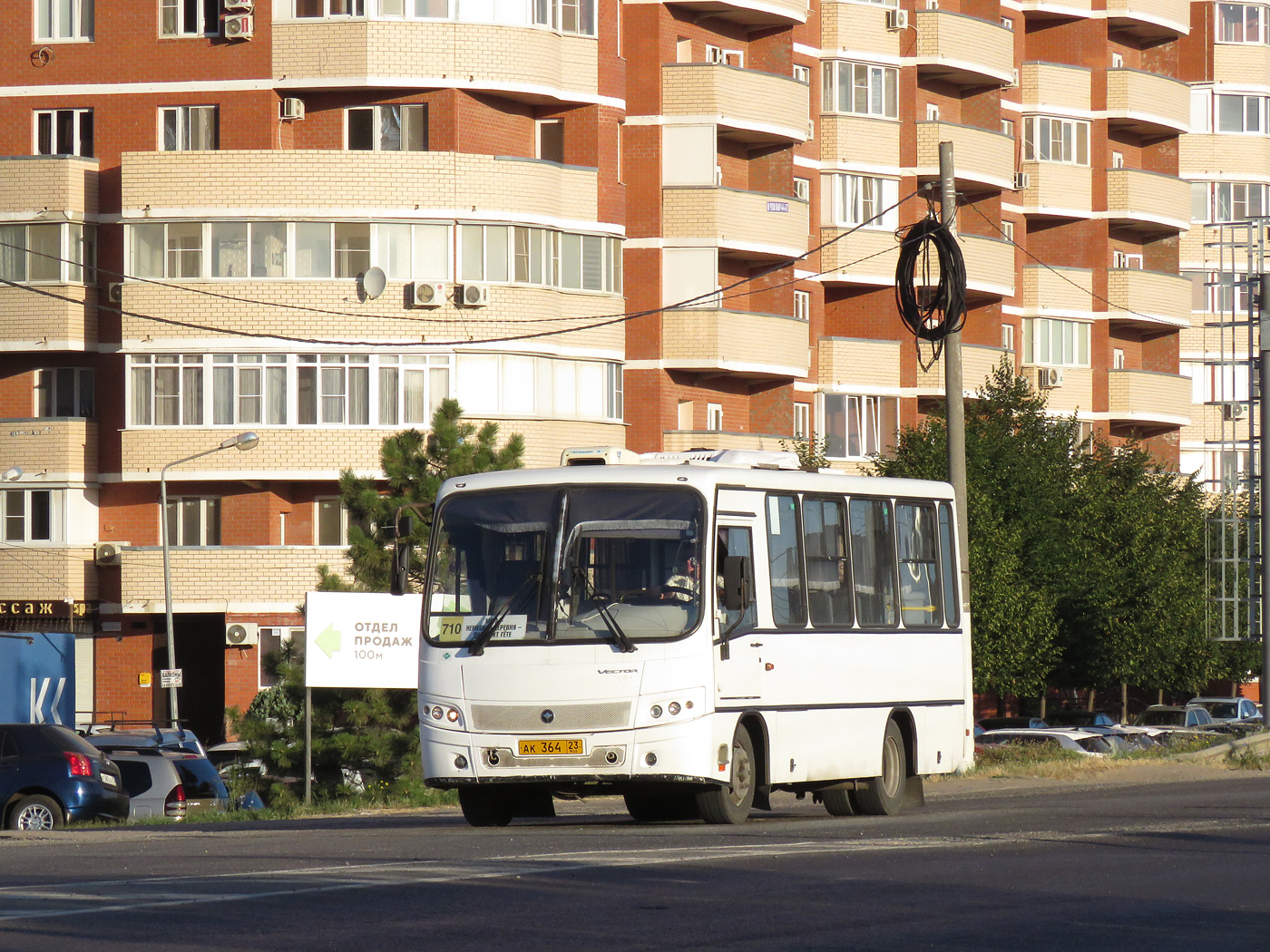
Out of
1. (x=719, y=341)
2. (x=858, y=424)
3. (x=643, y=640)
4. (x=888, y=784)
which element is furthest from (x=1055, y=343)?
(x=643, y=640)

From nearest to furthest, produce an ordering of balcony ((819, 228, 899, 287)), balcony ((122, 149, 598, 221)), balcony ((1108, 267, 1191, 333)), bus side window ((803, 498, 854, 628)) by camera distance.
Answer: bus side window ((803, 498, 854, 628)) → balcony ((122, 149, 598, 221)) → balcony ((819, 228, 899, 287)) → balcony ((1108, 267, 1191, 333))

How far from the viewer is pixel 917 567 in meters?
20.6

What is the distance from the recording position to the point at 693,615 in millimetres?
17109

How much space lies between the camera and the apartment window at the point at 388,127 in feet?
160

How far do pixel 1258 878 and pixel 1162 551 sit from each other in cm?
4530

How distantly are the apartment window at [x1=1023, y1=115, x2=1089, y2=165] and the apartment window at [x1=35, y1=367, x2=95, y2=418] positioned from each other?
31.2 m

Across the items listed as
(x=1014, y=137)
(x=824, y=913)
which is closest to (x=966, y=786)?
(x=824, y=913)

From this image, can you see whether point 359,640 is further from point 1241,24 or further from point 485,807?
point 1241,24

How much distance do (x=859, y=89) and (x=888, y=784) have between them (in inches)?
1720

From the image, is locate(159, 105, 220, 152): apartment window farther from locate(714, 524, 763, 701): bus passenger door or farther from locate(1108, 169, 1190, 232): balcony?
locate(714, 524, 763, 701): bus passenger door

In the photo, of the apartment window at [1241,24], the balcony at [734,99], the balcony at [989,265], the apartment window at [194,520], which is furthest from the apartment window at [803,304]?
the apartment window at [1241,24]

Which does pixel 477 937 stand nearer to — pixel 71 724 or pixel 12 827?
pixel 12 827

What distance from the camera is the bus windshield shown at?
56.3ft

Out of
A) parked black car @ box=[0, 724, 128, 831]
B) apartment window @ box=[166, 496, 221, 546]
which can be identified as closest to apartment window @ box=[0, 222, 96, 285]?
apartment window @ box=[166, 496, 221, 546]
